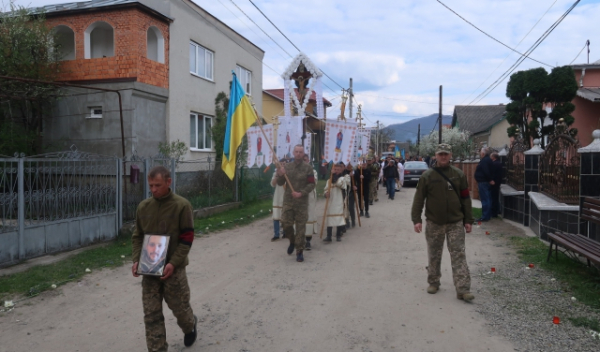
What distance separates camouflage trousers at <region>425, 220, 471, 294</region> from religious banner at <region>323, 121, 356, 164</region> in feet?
14.7

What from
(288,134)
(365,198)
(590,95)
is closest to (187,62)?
(288,134)

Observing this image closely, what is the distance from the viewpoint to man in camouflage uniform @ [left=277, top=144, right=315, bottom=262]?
7977 millimetres

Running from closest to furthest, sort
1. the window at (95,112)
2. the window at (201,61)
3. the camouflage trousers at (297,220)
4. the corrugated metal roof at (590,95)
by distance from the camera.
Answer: the camouflage trousers at (297,220) < the window at (95,112) < the window at (201,61) < the corrugated metal roof at (590,95)

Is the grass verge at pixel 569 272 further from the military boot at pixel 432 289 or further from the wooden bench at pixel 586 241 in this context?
the military boot at pixel 432 289

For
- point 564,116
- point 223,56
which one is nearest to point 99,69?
point 223,56

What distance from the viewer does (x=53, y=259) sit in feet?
26.1

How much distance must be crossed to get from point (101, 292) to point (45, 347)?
1849 millimetres

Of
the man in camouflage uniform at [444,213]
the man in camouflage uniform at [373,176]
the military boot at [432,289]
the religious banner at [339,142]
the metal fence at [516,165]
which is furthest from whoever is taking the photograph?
the man in camouflage uniform at [373,176]

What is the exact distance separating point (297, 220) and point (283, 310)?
8.99 ft

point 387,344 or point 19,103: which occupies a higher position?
point 19,103

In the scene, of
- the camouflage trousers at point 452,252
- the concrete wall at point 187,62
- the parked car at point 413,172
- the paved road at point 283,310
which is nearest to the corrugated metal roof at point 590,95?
the parked car at point 413,172

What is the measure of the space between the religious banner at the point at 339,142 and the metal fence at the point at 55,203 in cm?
456

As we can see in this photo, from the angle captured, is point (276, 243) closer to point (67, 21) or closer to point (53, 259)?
point (53, 259)

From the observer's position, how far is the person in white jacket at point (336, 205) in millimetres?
9891
